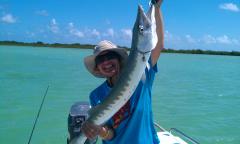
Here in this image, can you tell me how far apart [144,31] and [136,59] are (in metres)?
0.21

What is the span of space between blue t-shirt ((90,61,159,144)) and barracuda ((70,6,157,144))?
27 cm

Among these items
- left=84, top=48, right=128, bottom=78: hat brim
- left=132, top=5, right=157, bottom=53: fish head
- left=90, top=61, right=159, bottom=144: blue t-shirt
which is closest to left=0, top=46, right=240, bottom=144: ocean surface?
left=84, top=48, right=128, bottom=78: hat brim

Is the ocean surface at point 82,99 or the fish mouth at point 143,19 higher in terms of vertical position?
the fish mouth at point 143,19

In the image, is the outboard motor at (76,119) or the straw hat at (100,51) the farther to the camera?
the outboard motor at (76,119)

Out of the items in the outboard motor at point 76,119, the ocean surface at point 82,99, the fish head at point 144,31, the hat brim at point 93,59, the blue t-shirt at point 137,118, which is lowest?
the ocean surface at point 82,99

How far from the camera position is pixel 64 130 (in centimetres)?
1169

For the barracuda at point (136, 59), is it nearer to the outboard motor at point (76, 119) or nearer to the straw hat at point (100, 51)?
the straw hat at point (100, 51)

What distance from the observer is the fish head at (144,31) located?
2586mm

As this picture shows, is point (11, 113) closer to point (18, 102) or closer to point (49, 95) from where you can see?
point (18, 102)

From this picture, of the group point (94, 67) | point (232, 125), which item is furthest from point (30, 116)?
point (94, 67)

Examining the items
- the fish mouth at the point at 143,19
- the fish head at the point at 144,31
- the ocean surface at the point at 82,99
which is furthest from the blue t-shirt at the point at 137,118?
the ocean surface at the point at 82,99

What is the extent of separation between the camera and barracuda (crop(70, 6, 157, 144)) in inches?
102

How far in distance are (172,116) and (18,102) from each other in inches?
270

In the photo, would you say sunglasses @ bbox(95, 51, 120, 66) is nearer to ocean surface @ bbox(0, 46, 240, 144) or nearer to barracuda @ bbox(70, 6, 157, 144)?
barracuda @ bbox(70, 6, 157, 144)
